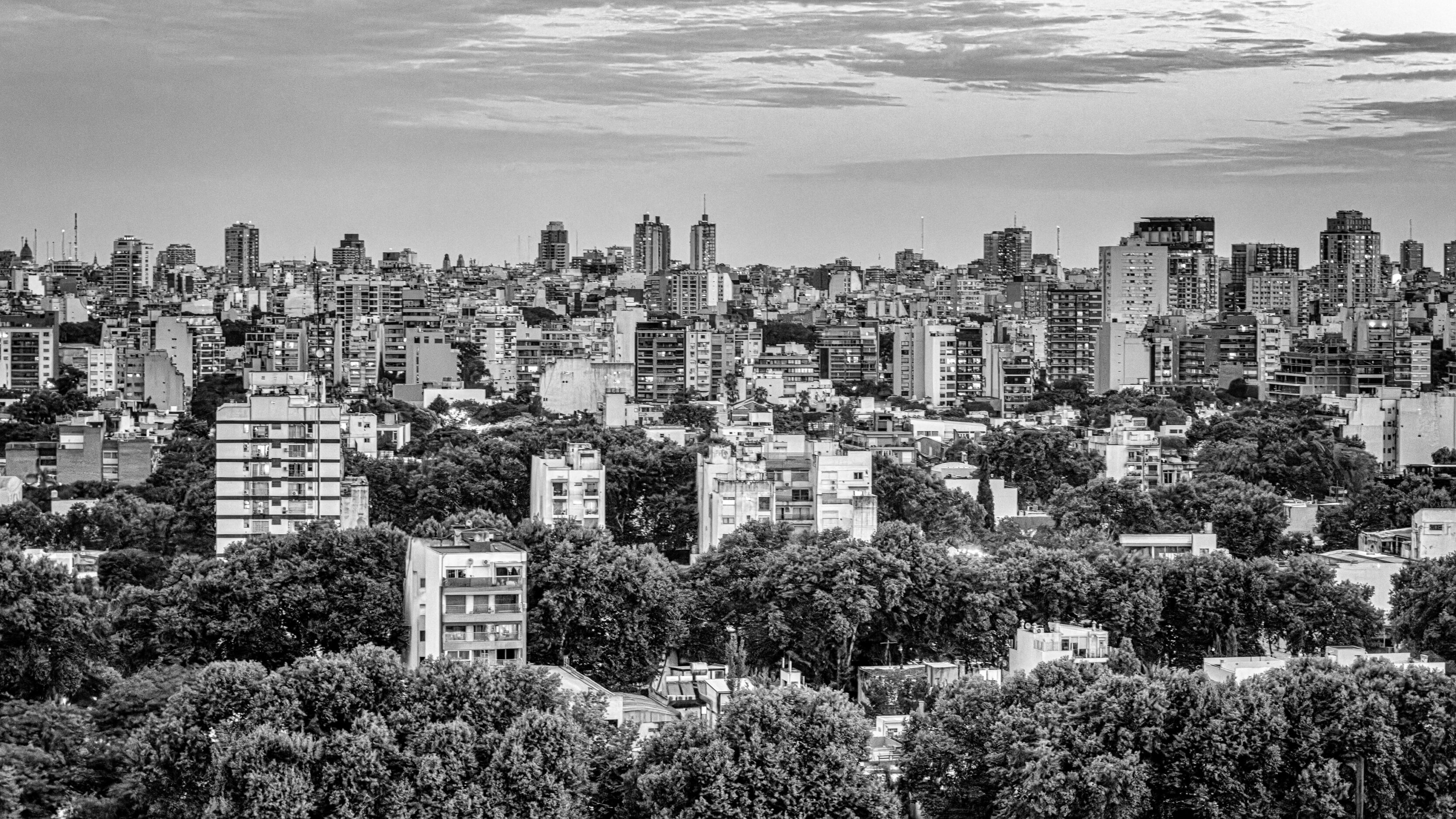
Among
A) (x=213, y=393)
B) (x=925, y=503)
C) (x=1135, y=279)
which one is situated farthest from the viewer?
(x=1135, y=279)

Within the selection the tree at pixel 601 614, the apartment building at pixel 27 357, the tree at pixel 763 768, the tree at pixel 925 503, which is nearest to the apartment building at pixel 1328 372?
the tree at pixel 925 503

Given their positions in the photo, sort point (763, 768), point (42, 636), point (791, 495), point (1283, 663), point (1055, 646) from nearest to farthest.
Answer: point (763, 768), point (1283, 663), point (42, 636), point (1055, 646), point (791, 495)

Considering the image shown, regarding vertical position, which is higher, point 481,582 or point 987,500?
point 481,582

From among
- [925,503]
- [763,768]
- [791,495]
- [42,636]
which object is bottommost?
[763,768]

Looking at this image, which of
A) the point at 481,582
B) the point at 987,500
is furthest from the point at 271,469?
the point at 987,500

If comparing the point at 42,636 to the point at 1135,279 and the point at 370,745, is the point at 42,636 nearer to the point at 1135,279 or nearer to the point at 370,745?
the point at 370,745

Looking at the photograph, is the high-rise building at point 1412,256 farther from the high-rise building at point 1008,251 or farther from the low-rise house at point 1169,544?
the low-rise house at point 1169,544
